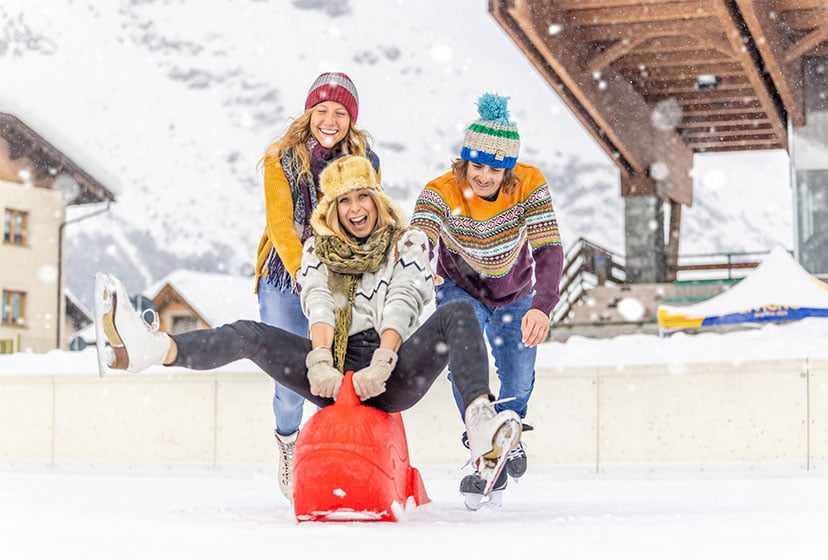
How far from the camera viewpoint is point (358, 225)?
3717 millimetres

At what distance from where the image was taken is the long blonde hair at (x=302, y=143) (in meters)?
4.16

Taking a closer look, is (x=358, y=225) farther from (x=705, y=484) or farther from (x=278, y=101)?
(x=278, y=101)

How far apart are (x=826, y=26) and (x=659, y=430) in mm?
7396

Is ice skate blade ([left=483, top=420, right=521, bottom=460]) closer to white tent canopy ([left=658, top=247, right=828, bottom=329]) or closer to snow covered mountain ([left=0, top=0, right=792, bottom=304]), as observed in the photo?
white tent canopy ([left=658, top=247, right=828, bottom=329])

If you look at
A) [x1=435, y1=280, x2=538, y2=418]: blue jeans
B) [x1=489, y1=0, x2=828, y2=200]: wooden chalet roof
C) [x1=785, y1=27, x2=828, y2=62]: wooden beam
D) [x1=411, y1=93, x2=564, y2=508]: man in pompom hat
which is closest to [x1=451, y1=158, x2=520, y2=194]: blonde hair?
A: [x1=411, y1=93, x2=564, y2=508]: man in pompom hat

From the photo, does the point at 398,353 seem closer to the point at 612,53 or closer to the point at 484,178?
the point at 484,178

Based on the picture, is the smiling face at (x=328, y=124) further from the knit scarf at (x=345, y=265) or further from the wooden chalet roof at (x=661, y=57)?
the wooden chalet roof at (x=661, y=57)

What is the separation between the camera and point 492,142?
412 centimetres

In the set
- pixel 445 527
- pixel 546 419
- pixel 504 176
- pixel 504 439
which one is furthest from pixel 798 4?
pixel 445 527

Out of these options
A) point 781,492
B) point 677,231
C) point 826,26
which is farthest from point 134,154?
point 781,492

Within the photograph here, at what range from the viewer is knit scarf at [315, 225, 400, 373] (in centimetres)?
360

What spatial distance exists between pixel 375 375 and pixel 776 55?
10.3 metres

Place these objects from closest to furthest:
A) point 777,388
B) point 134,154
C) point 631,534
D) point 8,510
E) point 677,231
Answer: point 631,534 → point 8,510 → point 777,388 → point 677,231 → point 134,154

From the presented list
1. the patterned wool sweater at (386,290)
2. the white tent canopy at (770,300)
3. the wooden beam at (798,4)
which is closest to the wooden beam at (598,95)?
the wooden beam at (798,4)
